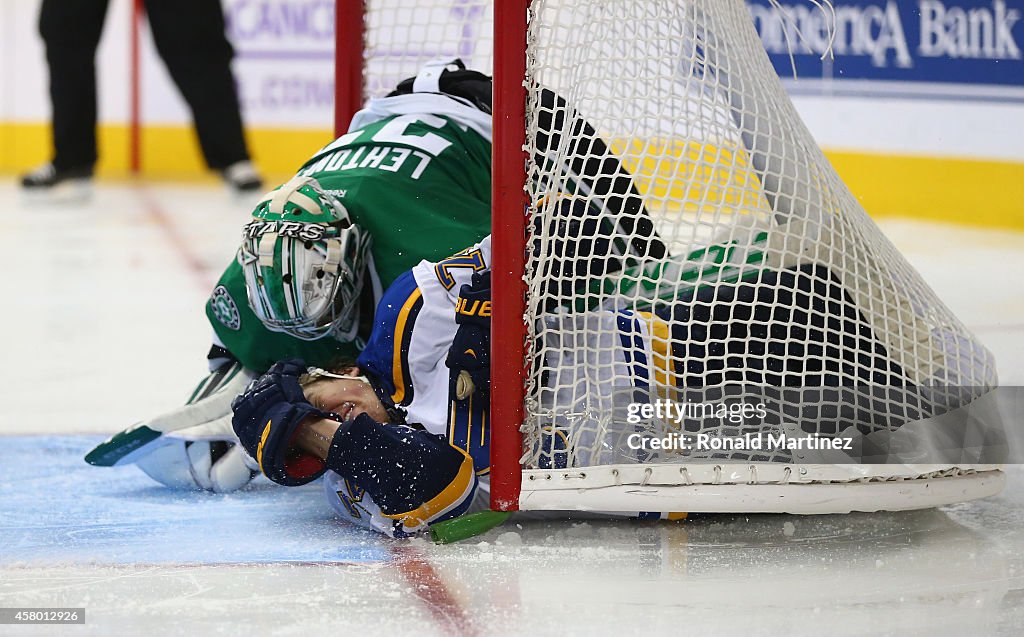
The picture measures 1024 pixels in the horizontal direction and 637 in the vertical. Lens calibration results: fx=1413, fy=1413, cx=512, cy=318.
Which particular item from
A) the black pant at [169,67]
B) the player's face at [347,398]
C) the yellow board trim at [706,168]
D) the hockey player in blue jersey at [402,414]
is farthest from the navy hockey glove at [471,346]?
the black pant at [169,67]

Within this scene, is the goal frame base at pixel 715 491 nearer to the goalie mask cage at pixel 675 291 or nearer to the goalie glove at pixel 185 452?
the goalie mask cage at pixel 675 291

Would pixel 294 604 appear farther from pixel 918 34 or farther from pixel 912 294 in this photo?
pixel 918 34

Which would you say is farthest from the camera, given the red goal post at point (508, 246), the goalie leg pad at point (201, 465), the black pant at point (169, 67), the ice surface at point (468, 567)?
the black pant at point (169, 67)

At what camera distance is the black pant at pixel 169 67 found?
21.3ft

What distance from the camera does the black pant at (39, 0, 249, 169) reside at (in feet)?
21.3

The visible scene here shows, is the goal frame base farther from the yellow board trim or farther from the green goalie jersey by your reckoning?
the green goalie jersey

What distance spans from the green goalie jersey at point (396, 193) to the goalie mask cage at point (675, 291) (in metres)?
0.40

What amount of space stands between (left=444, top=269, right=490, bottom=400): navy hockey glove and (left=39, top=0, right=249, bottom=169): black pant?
4709 mm

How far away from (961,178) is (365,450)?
393cm

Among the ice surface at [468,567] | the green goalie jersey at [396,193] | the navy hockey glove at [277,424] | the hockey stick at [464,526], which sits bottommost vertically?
the ice surface at [468,567]

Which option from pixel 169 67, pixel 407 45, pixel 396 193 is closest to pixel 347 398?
pixel 396 193

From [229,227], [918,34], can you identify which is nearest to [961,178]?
[918,34]

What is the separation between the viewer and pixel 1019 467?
241 cm

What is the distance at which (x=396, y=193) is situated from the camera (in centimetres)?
251
